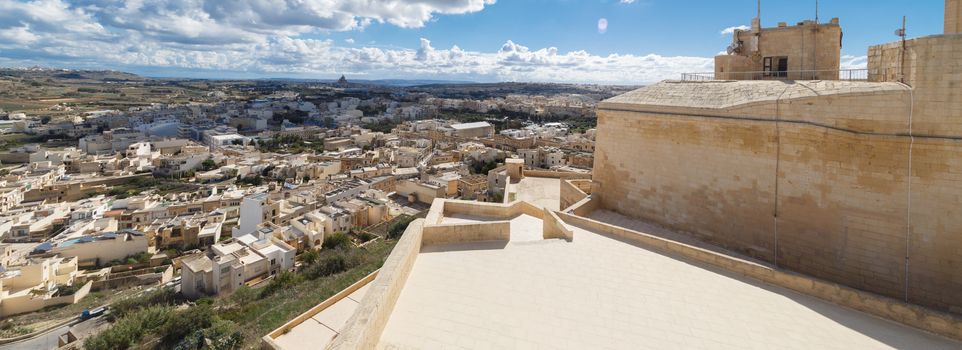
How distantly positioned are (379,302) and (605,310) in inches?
78.3

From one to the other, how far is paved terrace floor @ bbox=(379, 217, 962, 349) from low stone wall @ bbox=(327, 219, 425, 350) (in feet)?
0.36

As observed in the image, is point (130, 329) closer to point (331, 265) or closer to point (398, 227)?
point (331, 265)

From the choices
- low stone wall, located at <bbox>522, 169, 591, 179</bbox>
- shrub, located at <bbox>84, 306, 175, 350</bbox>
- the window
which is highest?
the window

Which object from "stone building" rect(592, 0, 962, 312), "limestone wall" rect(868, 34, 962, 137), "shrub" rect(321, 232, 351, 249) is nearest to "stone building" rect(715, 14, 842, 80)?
"stone building" rect(592, 0, 962, 312)

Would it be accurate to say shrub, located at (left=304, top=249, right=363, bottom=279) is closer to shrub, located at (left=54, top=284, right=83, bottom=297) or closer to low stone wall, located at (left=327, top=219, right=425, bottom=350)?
shrub, located at (left=54, top=284, right=83, bottom=297)

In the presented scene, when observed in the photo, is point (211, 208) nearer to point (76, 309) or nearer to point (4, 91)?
point (76, 309)

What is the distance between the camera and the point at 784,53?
336 inches

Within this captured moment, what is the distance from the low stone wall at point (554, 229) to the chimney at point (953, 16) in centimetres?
475

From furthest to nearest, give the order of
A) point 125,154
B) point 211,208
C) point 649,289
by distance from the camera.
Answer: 1. point 125,154
2. point 211,208
3. point 649,289

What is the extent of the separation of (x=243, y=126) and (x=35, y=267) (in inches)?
2372

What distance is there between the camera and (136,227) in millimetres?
25375

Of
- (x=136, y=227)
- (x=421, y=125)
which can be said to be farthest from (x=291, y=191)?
(x=421, y=125)

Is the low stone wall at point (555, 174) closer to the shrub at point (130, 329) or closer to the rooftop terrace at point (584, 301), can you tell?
the rooftop terrace at point (584, 301)

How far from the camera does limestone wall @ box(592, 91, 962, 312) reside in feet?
17.0
